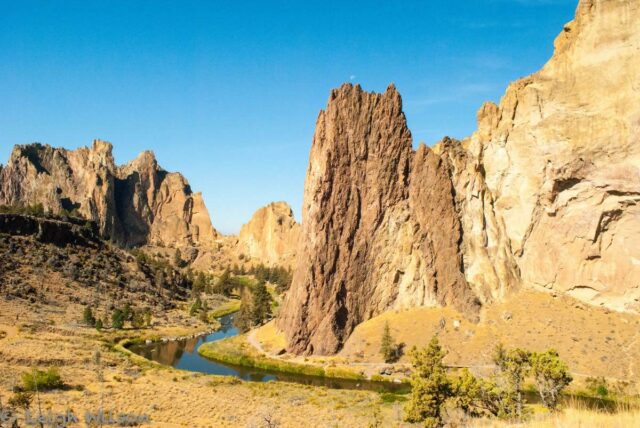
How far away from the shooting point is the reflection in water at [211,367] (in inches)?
2239

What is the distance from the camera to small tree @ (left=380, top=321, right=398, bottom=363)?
62594mm

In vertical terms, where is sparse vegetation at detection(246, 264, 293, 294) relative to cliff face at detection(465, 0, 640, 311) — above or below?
below

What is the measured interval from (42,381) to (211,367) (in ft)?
82.7

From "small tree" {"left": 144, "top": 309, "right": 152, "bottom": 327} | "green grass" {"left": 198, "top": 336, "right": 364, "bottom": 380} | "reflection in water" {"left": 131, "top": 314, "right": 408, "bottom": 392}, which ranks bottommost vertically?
"reflection in water" {"left": 131, "top": 314, "right": 408, "bottom": 392}

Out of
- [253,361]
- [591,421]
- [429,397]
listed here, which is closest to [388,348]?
[253,361]

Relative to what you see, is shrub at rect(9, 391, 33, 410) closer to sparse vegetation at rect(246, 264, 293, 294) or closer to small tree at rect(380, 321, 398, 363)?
small tree at rect(380, 321, 398, 363)

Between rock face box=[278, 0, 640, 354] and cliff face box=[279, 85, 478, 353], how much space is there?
0.64ft

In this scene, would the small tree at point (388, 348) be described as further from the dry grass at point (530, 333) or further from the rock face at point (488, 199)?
the rock face at point (488, 199)

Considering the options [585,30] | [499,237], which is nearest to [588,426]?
[499,237]

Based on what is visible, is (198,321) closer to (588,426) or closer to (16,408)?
(16,408)

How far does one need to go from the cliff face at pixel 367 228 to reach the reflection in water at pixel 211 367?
891cm

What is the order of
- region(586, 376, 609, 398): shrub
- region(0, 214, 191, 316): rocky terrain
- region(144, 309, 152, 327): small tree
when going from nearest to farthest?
region(586, 376, 609, 398): shrub
region(144, 309, 152, 327): small tree
region(0, 214, 191, 316): rocky terrain

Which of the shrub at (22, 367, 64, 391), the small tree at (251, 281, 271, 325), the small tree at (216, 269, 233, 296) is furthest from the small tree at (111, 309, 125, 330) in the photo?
the small tree at (216, 269, 233, 296)

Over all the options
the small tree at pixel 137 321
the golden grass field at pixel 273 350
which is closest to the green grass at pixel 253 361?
the golden grass field at pixel 273 350
